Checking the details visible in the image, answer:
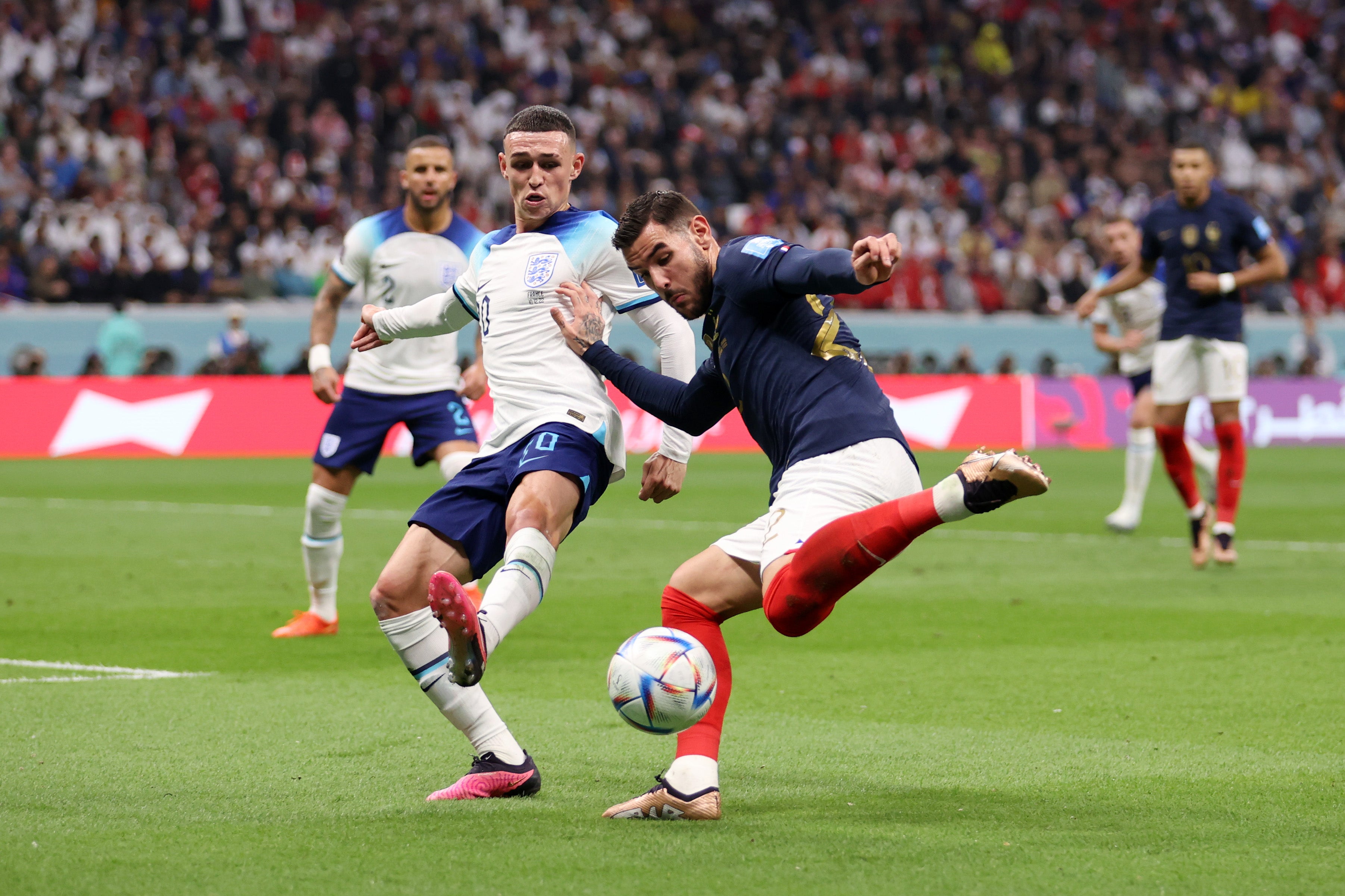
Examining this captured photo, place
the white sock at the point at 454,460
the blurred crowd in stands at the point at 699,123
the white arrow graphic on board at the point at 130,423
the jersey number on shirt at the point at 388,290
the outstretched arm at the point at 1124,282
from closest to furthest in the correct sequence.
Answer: the white sock at the point at 454,460 → the jersey number on shirt at the point at 388,290 → the outstretched arm at the point at 1124,282 → the white arrow graphic on board at the point at 130,423 → the blurred crowd in stands at the point at 699,123

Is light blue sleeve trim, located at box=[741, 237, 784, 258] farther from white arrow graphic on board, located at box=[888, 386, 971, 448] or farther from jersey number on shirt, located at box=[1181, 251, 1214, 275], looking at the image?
white arrow graphic on board, located at box=[888, 386, 971, 448]

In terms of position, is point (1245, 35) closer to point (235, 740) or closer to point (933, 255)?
point (933, 255)

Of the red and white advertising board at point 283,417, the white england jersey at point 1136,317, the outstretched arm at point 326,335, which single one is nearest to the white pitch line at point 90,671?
the outstretched arm at point 326,335

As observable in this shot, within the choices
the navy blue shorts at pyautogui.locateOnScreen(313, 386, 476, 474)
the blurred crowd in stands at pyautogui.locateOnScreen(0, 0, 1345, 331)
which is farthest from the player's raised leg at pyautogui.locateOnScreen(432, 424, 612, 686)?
the blurred crowd in stands at pyautogui.locateOnScreen(0, 0, 1345, 331)

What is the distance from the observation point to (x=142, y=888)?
3.62 meters

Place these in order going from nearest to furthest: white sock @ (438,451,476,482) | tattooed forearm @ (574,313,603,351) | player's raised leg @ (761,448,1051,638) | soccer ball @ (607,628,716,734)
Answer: player's raised leg @ (761,448,1051,638) → soccer ball @ (607,628,716,734) → tattooed forearm @ (574,313,603,351) → white sock @ (438,451,476,482)

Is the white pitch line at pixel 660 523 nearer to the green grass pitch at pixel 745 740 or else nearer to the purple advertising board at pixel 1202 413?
the green grass pitch at pixel 745 740

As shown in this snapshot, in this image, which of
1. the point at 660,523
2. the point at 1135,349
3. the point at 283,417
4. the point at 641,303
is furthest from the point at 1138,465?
the point at 283,417

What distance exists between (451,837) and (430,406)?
14.5 ft

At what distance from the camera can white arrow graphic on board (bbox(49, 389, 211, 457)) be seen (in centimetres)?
1952

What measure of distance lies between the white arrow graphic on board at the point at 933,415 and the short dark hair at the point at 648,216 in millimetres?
17567

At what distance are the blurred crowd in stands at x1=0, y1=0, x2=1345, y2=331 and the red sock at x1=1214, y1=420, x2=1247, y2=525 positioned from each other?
45.2 feet

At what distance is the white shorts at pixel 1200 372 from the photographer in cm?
1082

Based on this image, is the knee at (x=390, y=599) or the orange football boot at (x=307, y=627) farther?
the orange football boot at (x=307, y=627)
